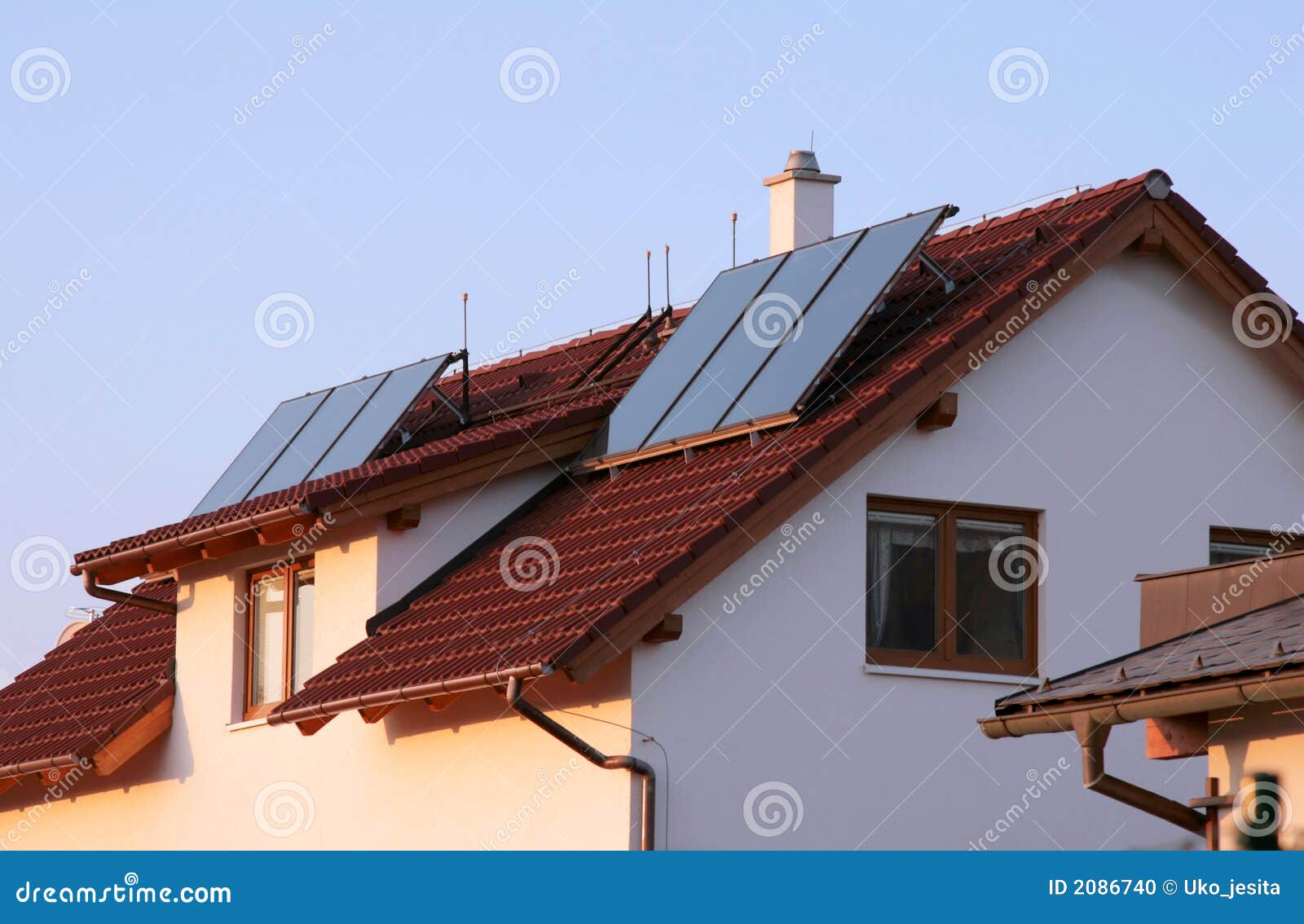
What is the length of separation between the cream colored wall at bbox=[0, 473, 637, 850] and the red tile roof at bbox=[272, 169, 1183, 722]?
0.53 m

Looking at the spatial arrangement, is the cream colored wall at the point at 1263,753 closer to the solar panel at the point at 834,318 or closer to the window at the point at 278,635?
the solar panel at the point at 834,318

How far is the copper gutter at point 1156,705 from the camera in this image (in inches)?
417

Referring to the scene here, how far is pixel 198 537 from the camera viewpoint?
1953cm

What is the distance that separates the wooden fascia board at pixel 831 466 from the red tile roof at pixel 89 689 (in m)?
8.00

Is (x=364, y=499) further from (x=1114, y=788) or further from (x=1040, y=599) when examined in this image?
(x=1114, y=788)

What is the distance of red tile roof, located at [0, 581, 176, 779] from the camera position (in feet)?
69.8

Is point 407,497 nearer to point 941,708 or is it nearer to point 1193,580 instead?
point 941,708

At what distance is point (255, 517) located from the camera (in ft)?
60.4
